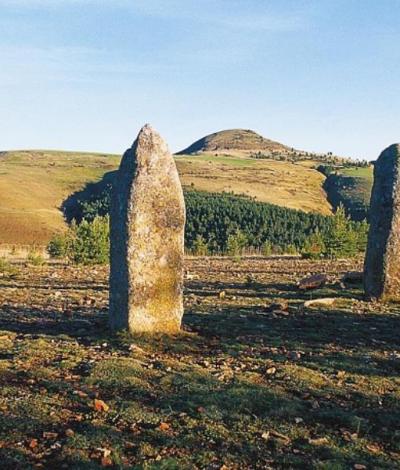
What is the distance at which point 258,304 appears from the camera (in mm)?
17531

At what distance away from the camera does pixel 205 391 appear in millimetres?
9141

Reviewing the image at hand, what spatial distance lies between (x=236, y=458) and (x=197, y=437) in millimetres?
697

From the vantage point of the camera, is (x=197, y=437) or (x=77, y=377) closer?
(x=197, y=437)

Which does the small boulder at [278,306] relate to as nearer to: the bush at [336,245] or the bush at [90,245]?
the bush at [90,245]

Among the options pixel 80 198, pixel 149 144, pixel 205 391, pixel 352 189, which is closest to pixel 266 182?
pixel 352 189

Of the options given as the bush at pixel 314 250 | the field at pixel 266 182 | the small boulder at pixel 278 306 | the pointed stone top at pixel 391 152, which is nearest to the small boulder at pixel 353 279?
the pointed stone top at pixel 391 152

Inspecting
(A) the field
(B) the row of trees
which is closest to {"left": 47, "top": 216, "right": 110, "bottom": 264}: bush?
(B) the row of trees

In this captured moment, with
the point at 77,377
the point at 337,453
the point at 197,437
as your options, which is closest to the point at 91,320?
the point at 77,377

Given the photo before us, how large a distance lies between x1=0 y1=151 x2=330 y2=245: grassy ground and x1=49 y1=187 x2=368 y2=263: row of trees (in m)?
8.33

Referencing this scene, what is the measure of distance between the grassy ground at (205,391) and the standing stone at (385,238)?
197 cm

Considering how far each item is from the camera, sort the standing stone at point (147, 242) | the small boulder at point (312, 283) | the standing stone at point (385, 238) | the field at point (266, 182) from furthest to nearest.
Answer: the field at point (266, 182) < the small boulder at point (312, 283) < the standing stone at point (385, 238) < the standing stone at point (147, 242)

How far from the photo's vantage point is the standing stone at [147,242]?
13.1 meters

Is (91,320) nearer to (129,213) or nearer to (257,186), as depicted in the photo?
(129,213)

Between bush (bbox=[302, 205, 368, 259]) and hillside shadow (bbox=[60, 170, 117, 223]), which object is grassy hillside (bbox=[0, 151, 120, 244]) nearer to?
hillside shadow (bbox=[60, 170, 117, 223])
